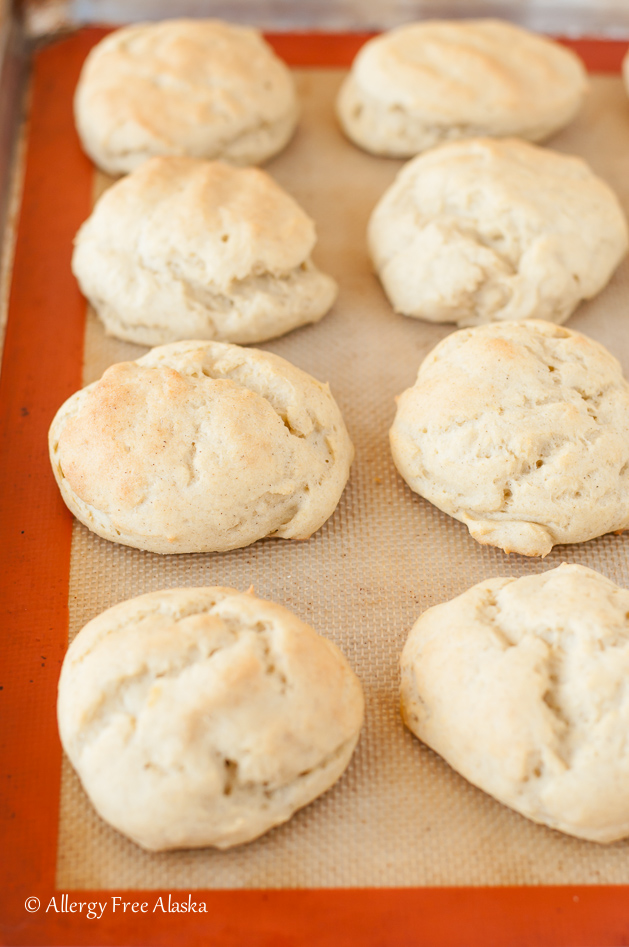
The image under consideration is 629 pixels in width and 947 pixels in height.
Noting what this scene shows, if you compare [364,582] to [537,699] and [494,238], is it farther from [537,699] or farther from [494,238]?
[494,238]

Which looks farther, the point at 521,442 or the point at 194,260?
the point at 194,260

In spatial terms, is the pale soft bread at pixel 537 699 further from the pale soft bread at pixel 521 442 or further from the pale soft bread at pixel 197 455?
the pale soft bread at pixel 197 455

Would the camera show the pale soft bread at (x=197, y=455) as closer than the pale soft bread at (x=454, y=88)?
Yes

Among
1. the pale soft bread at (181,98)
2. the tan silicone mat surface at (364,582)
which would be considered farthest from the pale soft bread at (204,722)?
the pale soft bread at (181,98)

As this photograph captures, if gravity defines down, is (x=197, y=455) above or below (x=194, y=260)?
below

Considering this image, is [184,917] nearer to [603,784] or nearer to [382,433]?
[603,784]

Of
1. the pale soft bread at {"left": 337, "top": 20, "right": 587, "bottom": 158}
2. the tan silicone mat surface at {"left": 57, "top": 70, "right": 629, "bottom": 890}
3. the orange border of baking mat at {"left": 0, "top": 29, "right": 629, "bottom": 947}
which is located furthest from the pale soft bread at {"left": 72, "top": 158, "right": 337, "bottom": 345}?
the pale soft bread at {"left": 337, "top": 20, "right": 587, "bottom": 158}

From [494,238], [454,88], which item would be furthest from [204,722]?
[454,88]

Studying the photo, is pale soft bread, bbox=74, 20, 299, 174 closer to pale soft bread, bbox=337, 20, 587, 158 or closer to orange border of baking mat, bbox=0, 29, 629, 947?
pale soft bread, bbox=337, 20, 587, 158
